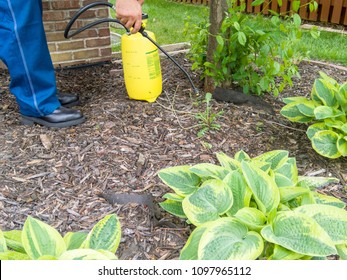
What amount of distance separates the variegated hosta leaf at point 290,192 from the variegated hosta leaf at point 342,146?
556 millimetres

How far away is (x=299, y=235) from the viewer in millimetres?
1354

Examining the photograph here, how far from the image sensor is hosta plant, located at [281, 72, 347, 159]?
2.04 metres

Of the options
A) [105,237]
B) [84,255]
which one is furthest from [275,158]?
[84,255]

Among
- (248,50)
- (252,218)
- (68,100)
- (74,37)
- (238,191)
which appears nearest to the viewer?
(252,218)

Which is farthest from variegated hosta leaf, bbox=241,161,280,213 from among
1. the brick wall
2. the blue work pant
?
the brick wall

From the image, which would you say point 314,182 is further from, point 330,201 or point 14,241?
point 14,241

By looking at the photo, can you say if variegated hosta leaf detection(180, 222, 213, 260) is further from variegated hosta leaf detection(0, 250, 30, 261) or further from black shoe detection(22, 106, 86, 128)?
black shoe detection(22, 106, 86, 128)

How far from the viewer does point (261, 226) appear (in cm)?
139

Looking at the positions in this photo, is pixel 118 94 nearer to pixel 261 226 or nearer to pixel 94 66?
pixel 94 66

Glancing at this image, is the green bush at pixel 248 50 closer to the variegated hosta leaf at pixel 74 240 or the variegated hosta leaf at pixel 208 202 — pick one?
the variegated hosta leaf at pixel 208 202

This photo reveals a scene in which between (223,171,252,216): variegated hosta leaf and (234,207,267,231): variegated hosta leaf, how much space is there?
8 centimetres

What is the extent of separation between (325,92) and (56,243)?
158 centimetres

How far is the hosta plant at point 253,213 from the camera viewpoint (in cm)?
132
